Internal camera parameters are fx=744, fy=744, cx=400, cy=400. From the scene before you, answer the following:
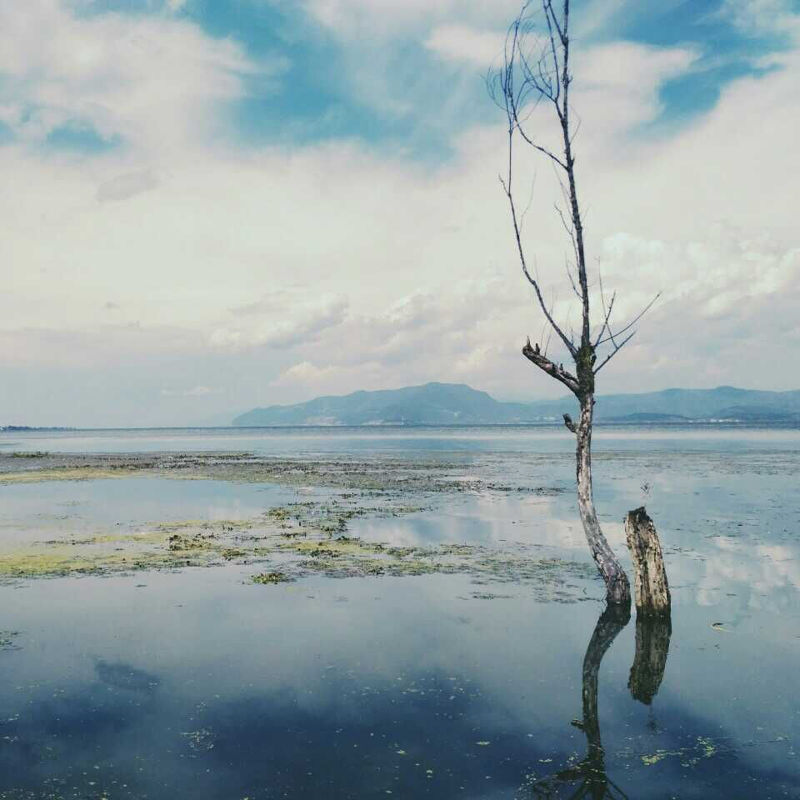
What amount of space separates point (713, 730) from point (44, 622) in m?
12.5

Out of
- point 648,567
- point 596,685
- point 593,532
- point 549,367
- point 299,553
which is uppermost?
point 549,367

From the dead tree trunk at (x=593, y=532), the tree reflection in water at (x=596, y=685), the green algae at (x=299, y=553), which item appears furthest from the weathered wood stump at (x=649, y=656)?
the green algae at (x=299, y=553)

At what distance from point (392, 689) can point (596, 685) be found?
3264mm

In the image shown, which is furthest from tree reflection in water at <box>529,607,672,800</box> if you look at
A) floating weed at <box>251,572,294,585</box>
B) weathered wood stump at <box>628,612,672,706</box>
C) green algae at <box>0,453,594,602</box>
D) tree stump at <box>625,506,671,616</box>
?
floating weed at <box>251,572,294,585</box>

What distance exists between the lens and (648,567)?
15453 millimetres

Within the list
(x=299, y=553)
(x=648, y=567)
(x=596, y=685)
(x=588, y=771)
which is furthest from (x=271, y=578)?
(x=588, y=771)

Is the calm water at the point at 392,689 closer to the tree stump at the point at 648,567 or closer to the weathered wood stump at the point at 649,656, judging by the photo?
the weathered wood stump at the point at 649,656

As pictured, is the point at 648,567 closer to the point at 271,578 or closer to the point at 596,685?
the point at 596,685

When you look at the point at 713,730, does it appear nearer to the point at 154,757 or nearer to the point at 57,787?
the point at 154,757

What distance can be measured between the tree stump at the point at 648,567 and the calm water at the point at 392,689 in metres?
A: 0.56

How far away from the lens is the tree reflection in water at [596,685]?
8.51 m

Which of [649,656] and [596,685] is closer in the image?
[596,685]

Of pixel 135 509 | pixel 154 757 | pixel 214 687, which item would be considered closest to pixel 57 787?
pixel 154 757

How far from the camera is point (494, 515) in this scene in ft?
102
